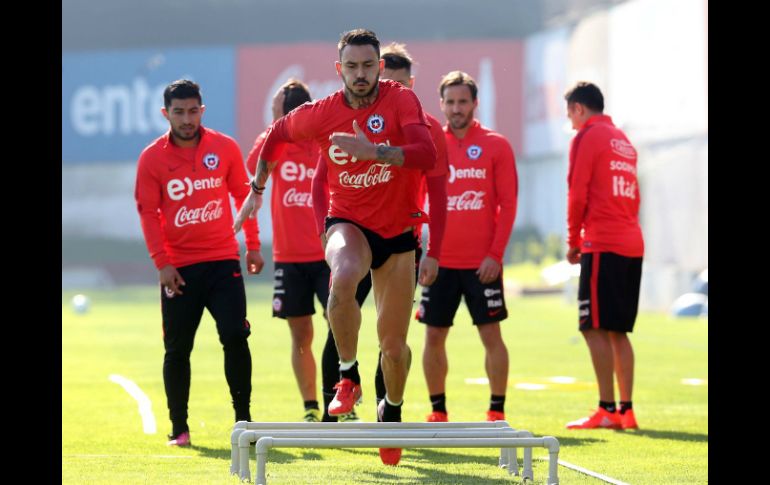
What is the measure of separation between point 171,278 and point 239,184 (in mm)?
788

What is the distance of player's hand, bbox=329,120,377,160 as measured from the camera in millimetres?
6379

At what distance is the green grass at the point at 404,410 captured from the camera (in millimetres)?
7246

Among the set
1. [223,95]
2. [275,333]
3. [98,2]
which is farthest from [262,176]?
[98,2]

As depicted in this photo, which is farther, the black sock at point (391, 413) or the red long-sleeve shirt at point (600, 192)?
the red long-sleeve shirt at point (600, 192)

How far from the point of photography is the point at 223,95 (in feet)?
152

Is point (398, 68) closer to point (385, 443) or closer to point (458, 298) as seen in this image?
point (458, 298)

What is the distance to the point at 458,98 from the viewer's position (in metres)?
9.47

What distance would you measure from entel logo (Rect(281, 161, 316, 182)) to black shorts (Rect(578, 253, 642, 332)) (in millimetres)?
2053

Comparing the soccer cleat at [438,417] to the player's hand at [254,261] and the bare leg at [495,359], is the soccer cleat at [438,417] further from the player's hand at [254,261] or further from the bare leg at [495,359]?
the player's hand at [254,261]

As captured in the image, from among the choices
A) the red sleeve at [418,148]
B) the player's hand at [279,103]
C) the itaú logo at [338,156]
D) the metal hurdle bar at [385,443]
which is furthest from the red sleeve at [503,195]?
the metal hurdle bar at [385,443]

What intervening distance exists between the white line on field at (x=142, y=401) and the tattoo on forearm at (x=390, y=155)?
11.7ft

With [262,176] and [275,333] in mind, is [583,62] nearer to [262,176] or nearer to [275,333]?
[275,333]

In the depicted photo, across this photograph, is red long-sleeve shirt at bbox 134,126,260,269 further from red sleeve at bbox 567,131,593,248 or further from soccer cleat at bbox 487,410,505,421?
red sleeve at bbox 567,131,593,248

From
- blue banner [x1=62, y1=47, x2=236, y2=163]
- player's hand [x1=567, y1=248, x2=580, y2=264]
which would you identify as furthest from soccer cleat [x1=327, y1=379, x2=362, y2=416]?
blue banner [x1=62, y1=47, x2=236, y2=163]
